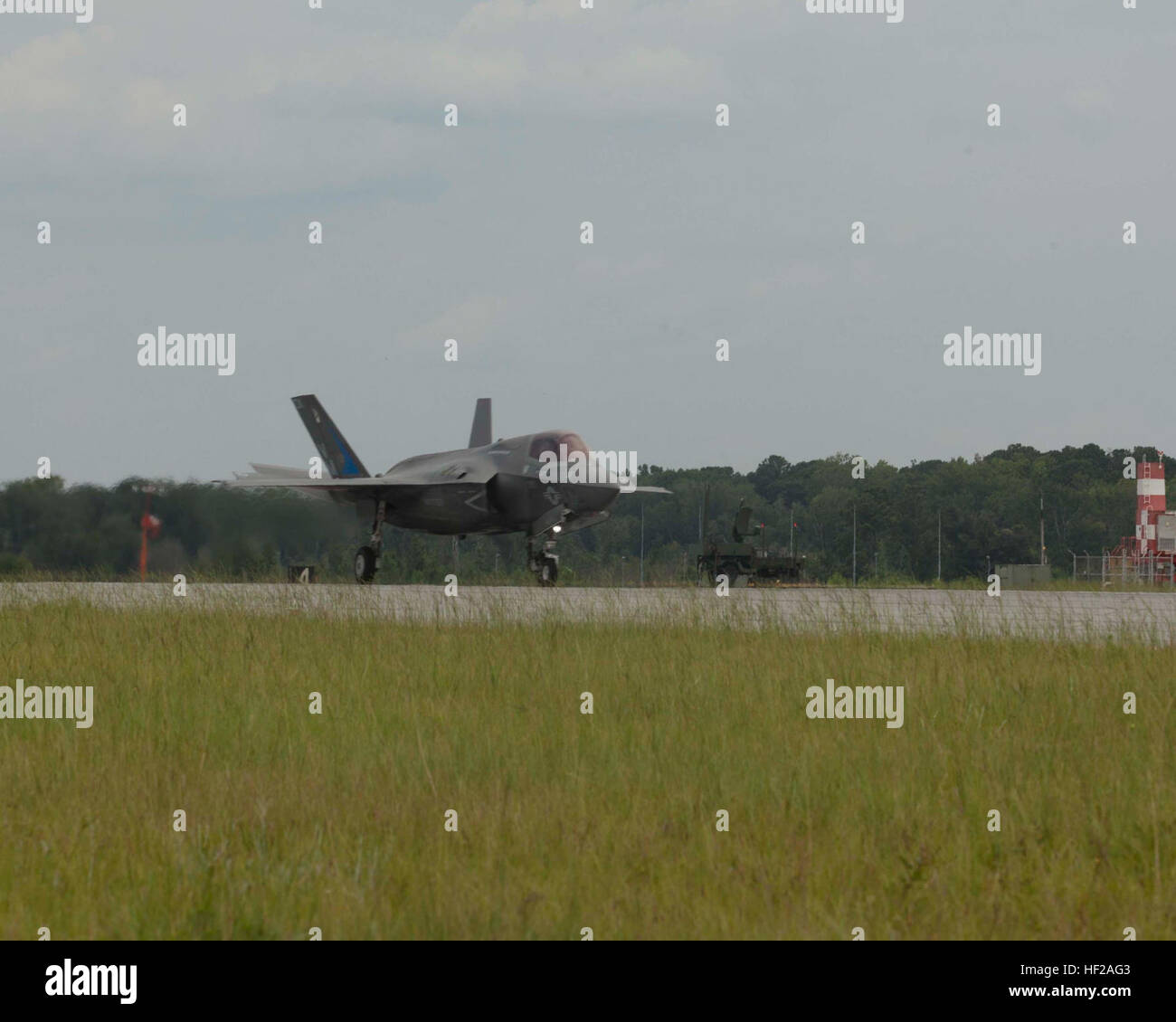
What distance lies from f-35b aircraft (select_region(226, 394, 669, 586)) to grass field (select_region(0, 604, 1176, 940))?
17.5 m

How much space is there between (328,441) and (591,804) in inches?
1207

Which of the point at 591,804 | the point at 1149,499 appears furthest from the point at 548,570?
the point at 1149,499

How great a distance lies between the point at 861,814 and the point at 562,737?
2250 mm

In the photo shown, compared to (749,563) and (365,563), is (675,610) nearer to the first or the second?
(365,563)

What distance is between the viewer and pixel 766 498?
11638 centimetres

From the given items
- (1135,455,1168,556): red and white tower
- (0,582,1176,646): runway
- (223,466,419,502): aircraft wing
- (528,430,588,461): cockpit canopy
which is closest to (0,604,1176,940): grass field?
(0,582,1176,646): runway

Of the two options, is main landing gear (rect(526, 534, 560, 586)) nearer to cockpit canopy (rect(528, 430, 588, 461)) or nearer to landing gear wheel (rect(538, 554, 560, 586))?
landing gear wheel (rect(538, 554, 560, 586))

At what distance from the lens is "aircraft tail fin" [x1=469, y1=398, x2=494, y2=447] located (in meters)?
34.0


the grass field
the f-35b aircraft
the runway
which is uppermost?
the f-35b aircraft

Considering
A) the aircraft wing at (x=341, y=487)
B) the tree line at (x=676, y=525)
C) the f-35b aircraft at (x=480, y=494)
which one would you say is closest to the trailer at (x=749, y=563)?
the tree line at (x=676, y=525)

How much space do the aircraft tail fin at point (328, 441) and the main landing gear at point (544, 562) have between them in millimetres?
7829

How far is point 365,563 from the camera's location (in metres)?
30.0

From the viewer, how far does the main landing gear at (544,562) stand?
2848cm
